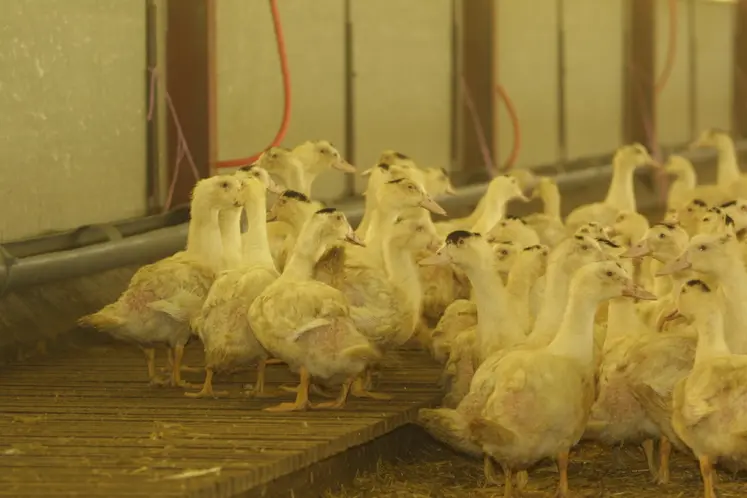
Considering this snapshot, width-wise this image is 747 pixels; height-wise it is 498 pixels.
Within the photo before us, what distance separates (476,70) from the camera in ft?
50.4

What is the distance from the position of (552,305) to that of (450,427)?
2.79 feet

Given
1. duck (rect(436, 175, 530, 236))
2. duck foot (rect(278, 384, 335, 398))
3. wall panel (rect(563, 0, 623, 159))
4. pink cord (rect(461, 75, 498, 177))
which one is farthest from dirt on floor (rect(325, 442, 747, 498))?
wall panel (rect(563, 0, 623, 159))

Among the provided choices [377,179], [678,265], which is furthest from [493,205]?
[678,265]

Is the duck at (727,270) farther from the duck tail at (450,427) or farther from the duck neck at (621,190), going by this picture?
the duck neck at (621,190)

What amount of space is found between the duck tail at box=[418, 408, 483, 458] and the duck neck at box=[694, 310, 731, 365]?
3.39ft

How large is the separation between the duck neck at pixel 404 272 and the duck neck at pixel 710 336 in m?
1.87

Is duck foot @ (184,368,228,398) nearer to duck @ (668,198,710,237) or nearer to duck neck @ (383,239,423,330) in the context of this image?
duck neck @ (383,239,423,330)

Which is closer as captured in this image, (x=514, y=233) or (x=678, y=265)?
(x=678, y=265)

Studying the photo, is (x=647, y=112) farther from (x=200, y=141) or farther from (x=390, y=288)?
(x=390, y=288)

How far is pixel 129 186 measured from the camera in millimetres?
10383

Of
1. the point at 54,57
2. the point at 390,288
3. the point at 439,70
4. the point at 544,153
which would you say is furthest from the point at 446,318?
the point at 544,153

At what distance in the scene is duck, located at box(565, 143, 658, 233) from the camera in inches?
446

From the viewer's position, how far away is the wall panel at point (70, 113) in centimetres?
909

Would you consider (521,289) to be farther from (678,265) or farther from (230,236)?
(230,236)
